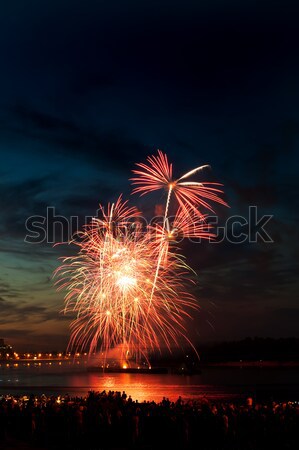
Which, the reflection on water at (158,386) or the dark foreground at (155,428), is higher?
the dark foreground at (155,428)

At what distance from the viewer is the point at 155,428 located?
17547 mm

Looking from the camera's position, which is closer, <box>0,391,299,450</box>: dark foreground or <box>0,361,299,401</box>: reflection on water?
<box>0,391,299,450</box>: dark foreground

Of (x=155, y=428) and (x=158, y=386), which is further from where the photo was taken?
(x=158, y=386)

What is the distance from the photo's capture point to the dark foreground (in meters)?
16.6

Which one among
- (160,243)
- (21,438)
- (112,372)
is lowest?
(112,372)

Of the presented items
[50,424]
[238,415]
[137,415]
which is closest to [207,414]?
[238,415]

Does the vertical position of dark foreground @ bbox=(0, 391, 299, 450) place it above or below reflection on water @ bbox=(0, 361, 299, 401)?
above

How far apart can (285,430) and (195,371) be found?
400ft

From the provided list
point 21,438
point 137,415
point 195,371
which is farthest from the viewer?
point 195,371

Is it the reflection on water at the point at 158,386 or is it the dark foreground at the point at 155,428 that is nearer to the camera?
the dark foreground at the point at 155,428

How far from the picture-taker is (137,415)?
1792cm

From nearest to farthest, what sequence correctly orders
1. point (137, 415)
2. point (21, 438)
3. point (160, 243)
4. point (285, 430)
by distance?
point (285, 430)
point (137, 415)
point (21, 438)
point (160, 243)

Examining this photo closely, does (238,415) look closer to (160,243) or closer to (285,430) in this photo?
(285,430)

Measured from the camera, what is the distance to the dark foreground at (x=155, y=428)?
54.6ft
